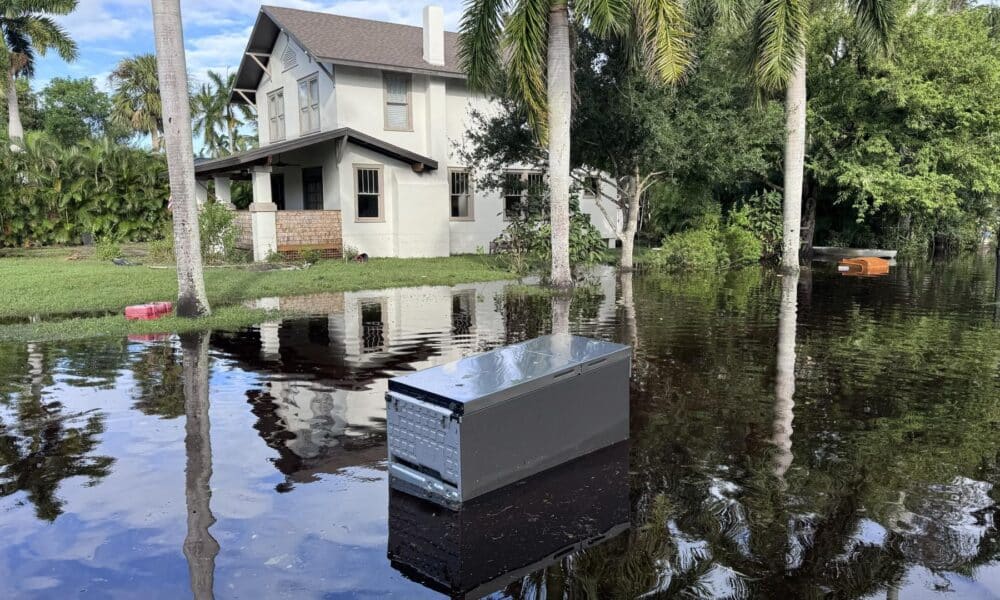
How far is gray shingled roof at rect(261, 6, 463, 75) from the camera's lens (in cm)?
2411

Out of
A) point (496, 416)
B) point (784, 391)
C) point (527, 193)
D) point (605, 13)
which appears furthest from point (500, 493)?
point (527, 193)

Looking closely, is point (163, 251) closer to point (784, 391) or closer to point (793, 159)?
point (793, 159)

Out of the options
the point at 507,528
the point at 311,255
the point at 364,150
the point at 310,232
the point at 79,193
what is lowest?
the point at 507,528

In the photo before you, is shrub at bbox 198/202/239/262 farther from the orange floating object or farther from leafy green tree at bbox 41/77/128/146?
leafy green tree at bbox 41/77/128/146

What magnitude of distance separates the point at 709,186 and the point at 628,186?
4.34m

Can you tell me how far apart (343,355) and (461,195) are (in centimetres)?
1806

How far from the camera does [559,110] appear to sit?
49.4ft

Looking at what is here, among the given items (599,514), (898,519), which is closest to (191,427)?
(599,514)

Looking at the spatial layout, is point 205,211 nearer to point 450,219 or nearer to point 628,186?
point 450,219

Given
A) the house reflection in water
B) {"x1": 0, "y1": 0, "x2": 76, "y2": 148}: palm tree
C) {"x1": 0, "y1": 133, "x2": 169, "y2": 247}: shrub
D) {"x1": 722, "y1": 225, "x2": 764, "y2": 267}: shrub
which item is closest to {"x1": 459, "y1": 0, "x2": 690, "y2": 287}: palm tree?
the house reflection in water

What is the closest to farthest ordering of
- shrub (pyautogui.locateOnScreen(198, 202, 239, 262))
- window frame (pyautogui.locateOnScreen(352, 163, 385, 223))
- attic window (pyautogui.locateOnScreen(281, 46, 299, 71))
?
1. shrub (pyautogui.locateOnScreen(198, 202, 239, 262))
2. window frame (pyautogui.locateOnScreen(352, 163, 385, 223))
3. attic window (pyautogui.locateOnScreen(281, 46, 299, 71))

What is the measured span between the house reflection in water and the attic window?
13.7 meters

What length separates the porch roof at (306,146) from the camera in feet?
71.7

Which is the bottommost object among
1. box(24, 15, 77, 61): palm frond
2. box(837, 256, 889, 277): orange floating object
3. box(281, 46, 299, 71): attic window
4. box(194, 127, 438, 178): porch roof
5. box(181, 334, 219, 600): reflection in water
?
box(181, 334, 219, 600): reflection in water
